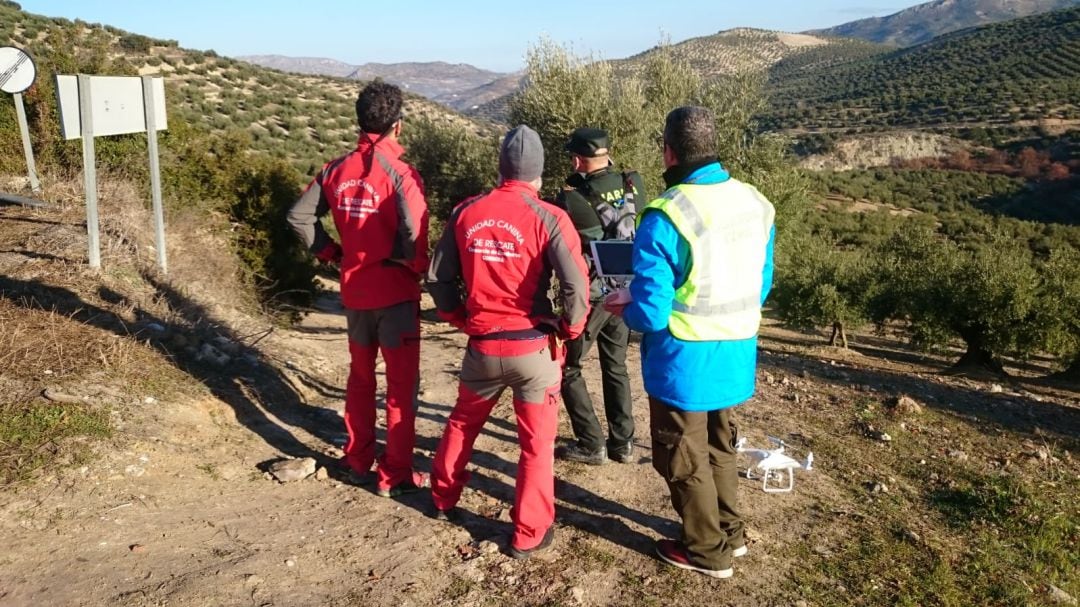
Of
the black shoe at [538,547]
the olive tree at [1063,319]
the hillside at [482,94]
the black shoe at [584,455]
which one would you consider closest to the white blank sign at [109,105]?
the black shoe at [584,455]

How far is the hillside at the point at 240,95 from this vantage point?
28.6 metres

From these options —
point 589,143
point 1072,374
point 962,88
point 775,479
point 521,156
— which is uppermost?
point 962,88

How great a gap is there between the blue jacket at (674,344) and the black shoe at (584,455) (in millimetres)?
1538

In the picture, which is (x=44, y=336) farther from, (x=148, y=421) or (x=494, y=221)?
(x=494, y=221)

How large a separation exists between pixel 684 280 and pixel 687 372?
0.40 metres

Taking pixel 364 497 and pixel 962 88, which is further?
pixel 962 88

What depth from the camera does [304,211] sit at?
12.9 feet

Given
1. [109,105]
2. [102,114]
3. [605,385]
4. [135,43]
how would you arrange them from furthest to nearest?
[135,43] → [109,105] → [102,114] → [605,385]

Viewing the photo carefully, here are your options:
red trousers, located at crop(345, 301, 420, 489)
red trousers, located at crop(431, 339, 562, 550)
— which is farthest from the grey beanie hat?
red trousers, located at crop(345, 301, 420, 489)

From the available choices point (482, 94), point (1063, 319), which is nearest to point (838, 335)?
point (1063, 319)

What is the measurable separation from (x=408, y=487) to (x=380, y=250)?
1373 mm

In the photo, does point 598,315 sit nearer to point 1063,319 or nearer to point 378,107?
point 378,107

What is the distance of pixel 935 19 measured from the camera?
14138cm

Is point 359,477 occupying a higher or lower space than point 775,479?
higher
